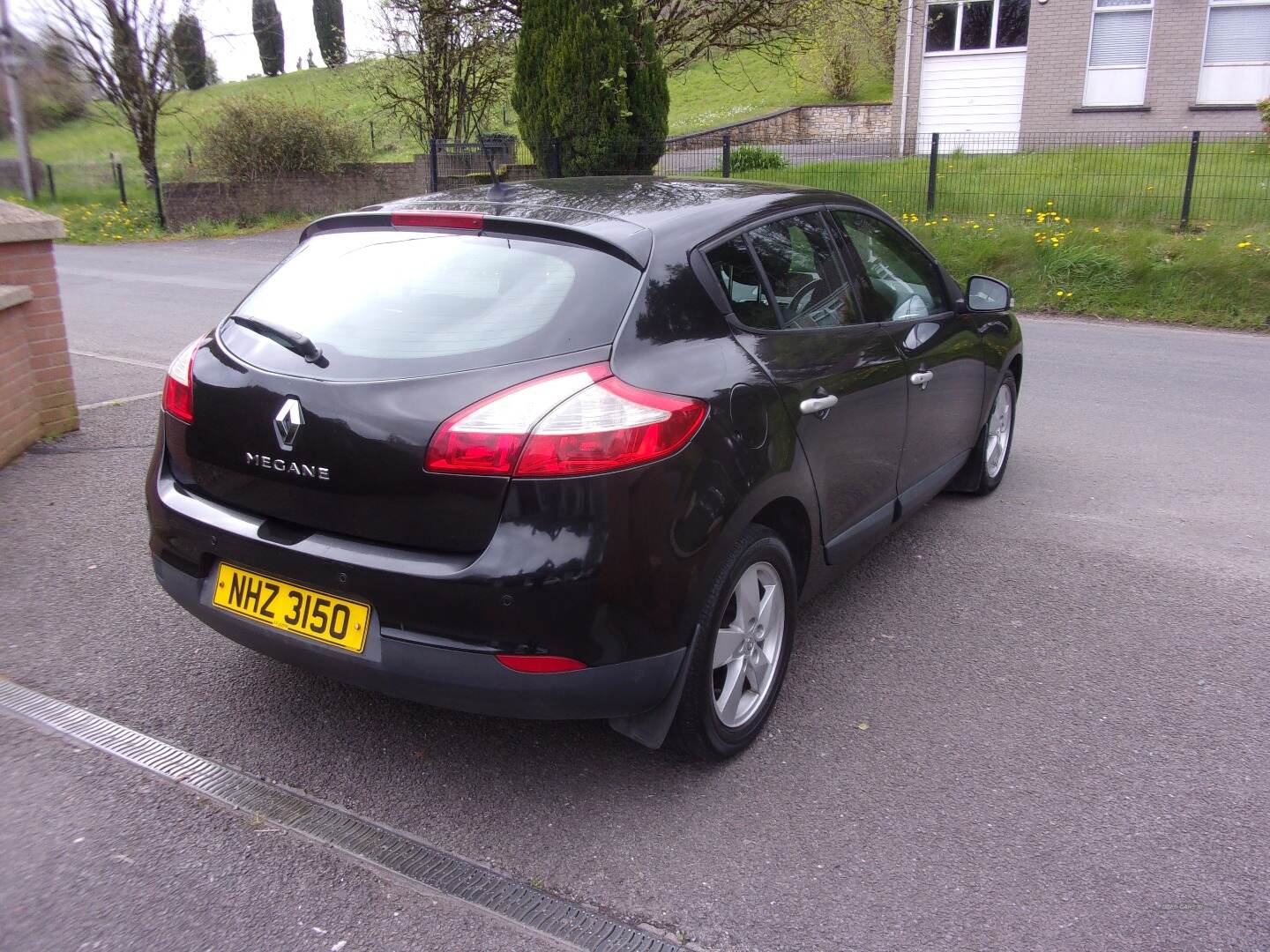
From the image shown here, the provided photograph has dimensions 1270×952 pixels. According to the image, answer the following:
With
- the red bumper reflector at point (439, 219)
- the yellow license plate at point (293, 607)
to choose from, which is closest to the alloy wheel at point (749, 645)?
the yellow license plate at point (293, 607)

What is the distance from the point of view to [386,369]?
2799 millimetres

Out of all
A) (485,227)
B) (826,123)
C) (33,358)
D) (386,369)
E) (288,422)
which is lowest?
(33,358)

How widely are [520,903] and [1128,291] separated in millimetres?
11480

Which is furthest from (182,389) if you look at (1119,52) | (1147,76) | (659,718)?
(1119,52)

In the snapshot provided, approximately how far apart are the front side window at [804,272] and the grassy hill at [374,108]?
65.6 feet

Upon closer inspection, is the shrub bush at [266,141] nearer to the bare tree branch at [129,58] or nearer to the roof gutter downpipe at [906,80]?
the bare tree branch at [129,58]

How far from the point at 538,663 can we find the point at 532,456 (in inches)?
20.3

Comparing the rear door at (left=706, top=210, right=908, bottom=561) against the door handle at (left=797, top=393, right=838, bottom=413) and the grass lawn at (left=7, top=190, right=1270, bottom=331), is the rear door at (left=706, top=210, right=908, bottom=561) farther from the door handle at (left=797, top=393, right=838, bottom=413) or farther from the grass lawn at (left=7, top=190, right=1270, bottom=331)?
the grass lawn at (left=7, top=190, right=1270, bottom=331)

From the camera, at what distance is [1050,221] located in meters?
13.8

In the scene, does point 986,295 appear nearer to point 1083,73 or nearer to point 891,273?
point 891,273

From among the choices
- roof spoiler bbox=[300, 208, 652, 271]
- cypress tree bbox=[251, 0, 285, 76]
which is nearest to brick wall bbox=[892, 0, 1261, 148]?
roof spoiler bbox=[300, 208, 652, 271]

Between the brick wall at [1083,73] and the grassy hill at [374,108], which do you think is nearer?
the brick wall at [1083,73]

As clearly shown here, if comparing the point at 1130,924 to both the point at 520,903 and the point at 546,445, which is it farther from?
the point at 546,445

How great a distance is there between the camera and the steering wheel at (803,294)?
353 centimetres
